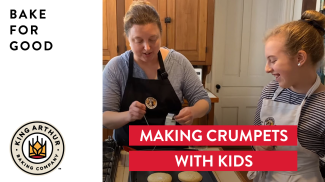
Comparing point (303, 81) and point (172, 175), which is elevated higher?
point (303, 81)

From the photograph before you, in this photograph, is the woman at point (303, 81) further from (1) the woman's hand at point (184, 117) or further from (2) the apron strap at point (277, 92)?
(1) the woman's hand at point (184, 117)

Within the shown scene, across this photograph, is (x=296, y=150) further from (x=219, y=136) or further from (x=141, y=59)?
(x=141, y=59)

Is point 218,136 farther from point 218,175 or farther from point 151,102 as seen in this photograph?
point 151,102

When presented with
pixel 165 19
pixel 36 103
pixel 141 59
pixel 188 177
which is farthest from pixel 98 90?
pixel 165 19

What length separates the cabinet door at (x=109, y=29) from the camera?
87.0 inches

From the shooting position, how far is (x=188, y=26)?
2260mm

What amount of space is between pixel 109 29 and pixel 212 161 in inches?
64.1

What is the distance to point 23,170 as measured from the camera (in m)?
0.36

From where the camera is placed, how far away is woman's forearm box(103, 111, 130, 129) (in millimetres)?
1019

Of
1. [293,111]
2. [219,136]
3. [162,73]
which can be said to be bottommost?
[219,136]

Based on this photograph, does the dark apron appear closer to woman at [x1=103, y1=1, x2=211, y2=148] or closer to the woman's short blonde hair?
woman at [x1=103, y1=1, x2=211, y2=148]

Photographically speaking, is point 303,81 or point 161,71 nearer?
point 303,81

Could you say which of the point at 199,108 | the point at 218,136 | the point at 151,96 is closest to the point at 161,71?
the point at 151,96

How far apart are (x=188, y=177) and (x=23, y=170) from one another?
0.63m
